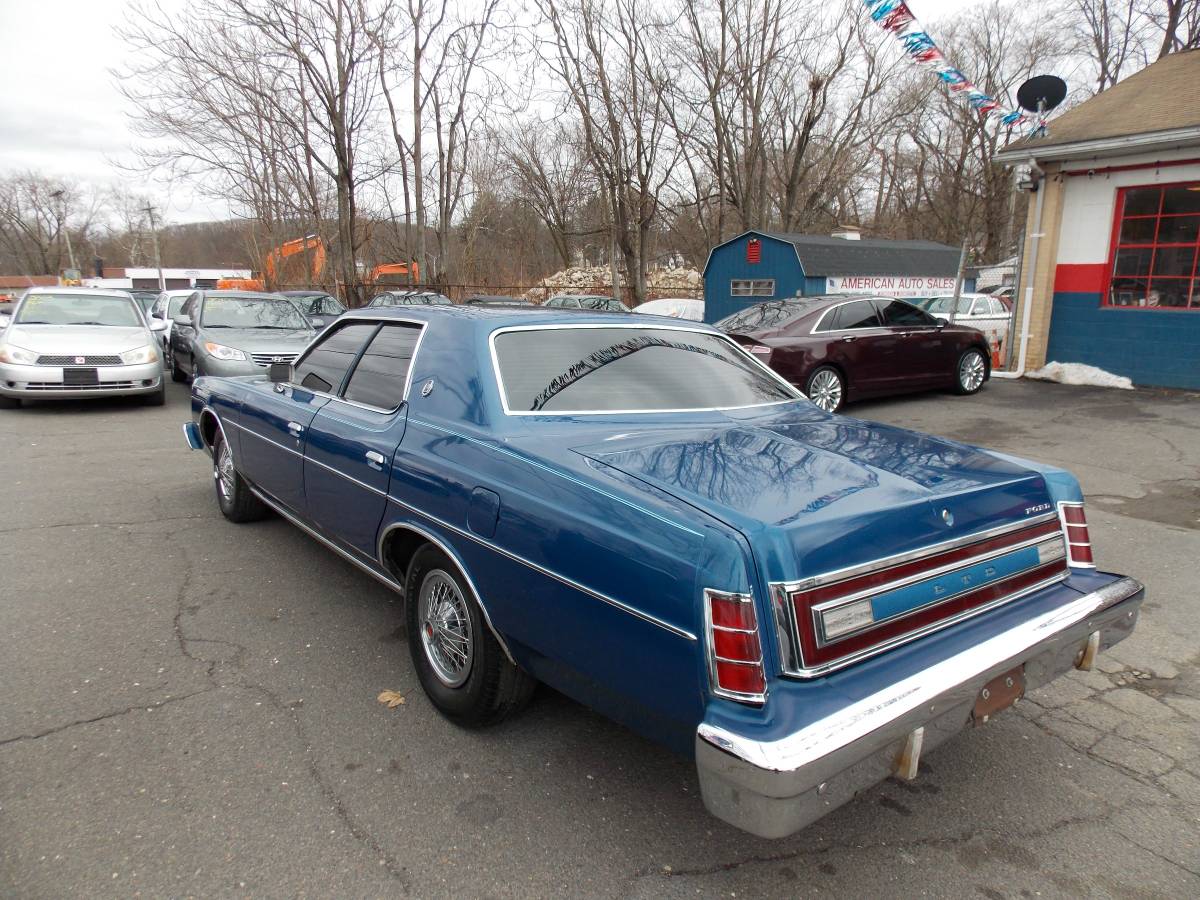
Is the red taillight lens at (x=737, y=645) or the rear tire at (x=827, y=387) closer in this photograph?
the red taillight lens at (x=737, y=645)

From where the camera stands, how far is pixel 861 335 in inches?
385

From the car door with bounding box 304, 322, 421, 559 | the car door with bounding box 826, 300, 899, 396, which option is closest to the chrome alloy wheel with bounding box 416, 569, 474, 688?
the car door with bounding box 304, 322, 421, 559

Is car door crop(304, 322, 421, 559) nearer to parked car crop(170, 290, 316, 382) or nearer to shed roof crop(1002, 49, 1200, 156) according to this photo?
parked car crop(170, 290, 316, 382)

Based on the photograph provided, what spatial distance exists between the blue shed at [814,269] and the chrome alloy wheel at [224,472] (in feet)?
45.2

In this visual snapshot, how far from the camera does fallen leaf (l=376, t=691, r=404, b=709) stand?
312 centimetres

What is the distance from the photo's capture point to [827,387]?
9578 mm

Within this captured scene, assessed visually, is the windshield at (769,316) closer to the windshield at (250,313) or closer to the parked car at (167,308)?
the windshield at (250,313)

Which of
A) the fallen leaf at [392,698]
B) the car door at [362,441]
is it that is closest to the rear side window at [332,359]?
the car door at [362,441]

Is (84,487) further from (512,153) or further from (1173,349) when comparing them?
(512,153)

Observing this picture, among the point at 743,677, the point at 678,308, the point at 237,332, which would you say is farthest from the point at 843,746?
the point at 678,308

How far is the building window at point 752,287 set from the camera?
59.1ft

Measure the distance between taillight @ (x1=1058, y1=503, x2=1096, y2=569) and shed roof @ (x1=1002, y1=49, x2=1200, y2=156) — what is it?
10073 mm

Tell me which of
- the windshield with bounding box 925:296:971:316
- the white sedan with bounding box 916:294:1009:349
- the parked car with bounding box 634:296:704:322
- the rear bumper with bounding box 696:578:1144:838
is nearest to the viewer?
the rear bumper with bounding box 696:578:1144:838

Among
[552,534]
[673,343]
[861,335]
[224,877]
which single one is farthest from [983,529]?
[861,335]
